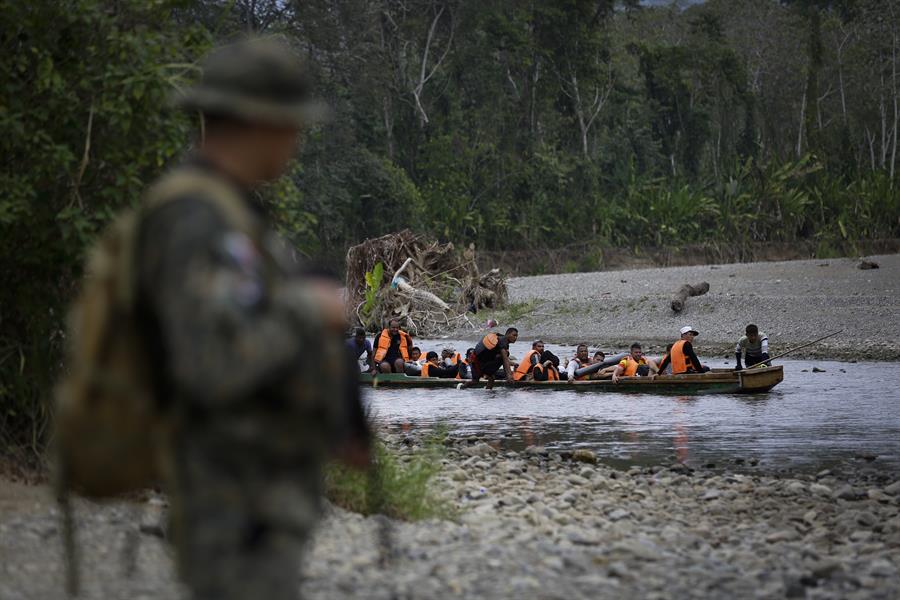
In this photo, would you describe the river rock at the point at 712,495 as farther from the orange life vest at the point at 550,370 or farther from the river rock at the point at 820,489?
the orange life vest at the point at 550,370

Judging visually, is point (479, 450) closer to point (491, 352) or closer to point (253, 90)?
point (491, 352)

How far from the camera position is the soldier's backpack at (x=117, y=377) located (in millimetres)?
3359

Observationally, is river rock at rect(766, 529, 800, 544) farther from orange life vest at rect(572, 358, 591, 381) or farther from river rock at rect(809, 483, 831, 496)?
orange life vest at rect(572, 358, 591, 381)

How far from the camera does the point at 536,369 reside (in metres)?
24.0

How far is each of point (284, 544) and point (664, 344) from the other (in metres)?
31.2

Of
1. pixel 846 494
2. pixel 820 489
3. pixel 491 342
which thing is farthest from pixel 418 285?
pixel 846 494

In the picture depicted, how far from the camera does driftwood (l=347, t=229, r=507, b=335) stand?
40406mm

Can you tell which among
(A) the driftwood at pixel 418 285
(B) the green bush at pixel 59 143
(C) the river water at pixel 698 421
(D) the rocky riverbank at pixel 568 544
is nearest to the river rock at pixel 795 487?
(D) the rocky riverbank at pixel 568 544

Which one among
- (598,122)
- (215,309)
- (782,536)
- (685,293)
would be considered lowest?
(782,536)

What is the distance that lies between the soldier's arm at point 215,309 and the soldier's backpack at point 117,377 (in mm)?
97

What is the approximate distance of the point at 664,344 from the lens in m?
33.9

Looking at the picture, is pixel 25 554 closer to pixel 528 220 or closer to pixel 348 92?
pixel 348 92

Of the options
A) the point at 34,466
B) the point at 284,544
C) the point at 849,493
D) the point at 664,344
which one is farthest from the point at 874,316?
the point at 284,544

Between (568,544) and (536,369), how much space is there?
50.9ft
